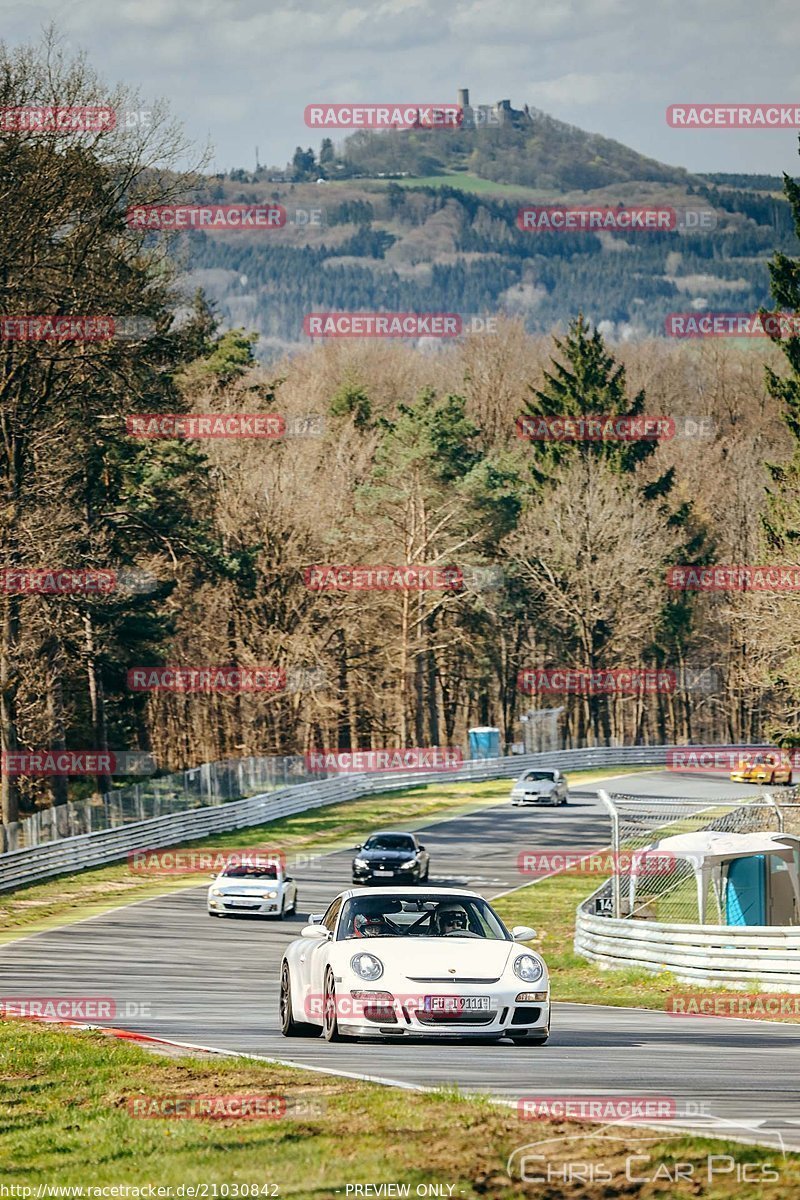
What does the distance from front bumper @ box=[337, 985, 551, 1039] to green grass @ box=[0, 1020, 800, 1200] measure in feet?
5.10

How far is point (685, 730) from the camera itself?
3858 inches

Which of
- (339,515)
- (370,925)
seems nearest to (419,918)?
(370,925)

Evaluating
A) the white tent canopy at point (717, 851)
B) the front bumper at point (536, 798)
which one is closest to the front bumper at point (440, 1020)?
the white tent canopy at point (717, 851)

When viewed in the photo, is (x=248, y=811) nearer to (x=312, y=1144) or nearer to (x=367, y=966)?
(x=367, y=966)

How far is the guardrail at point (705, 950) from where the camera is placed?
21656 mm

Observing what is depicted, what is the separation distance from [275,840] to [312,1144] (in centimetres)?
4117

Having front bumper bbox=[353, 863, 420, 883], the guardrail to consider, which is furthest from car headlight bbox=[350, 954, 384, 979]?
front bumper bbox=[353, 863, 420, 883]

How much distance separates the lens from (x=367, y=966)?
12758 millimetres

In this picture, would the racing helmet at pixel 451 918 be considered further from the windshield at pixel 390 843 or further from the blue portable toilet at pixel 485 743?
the blue portable toilet at pixel 485 743

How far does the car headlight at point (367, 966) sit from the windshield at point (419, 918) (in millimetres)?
599

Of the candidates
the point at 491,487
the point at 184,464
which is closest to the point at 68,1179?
the point at 184,464

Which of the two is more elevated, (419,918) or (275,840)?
(419,918)

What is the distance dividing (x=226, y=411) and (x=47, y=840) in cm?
3626

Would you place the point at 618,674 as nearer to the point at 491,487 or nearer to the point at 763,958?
the point at 491,487
